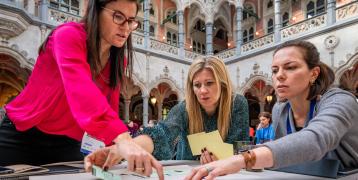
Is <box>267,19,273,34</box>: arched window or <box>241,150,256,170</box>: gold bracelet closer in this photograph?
<box>241,150,256,170</box>: gold bracelet

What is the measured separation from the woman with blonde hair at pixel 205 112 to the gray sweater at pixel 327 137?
2.16ft

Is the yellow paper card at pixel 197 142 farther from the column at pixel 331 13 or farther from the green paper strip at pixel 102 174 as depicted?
the column at pixel 331 13

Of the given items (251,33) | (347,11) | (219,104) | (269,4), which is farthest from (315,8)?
(219,104)

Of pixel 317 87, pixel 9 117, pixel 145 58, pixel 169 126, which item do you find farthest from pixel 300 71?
pixel 145 58

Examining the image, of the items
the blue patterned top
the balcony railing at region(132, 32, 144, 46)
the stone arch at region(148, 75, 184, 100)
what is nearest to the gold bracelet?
the blue patterned top

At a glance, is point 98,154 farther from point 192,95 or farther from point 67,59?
point 192,95

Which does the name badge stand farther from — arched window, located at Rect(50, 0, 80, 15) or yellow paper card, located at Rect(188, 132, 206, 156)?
arched window, located at Rect(50, 0, 80, 15)

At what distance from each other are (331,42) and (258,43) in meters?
3.51

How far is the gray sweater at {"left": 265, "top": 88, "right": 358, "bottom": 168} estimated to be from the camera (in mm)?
1062

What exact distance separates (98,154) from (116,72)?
1.90 feet

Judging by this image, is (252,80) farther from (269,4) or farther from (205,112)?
(205,112)

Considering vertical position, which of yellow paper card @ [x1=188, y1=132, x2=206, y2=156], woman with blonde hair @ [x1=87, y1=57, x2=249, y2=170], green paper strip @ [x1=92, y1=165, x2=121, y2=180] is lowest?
green paper strip @ [x1=92, y1=165, x2=121, y2=180]

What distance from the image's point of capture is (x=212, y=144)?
176 centimetres

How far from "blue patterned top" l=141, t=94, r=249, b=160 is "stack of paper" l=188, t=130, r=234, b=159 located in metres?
0.25
